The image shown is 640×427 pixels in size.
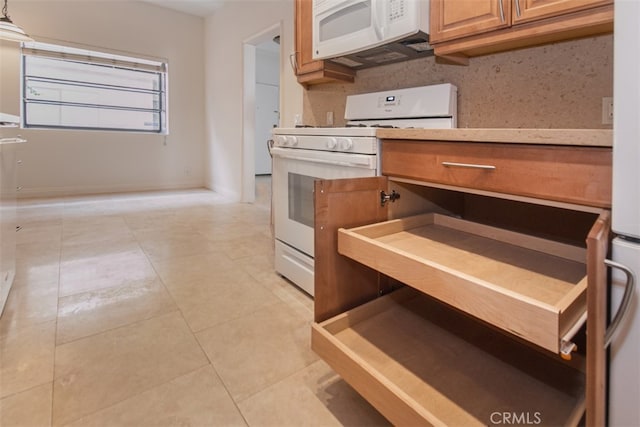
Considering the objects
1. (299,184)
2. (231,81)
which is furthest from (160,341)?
(231,81)

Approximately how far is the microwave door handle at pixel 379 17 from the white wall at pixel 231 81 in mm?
1678

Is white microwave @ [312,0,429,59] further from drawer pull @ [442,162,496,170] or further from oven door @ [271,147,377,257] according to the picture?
drawer pull @ [442,162,496,170]

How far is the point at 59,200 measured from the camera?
4.42 metres

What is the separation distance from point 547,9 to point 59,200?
523 centimetres

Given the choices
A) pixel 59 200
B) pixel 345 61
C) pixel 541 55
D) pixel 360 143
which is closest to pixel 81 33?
pixel 59 200

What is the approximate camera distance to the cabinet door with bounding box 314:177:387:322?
1.17 metres

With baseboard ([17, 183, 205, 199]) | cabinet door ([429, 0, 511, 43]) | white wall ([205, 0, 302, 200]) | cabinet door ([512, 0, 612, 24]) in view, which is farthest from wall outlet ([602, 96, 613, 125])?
baseboard ([17, 183, 205, 199])

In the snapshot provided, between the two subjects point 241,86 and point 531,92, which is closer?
point 531,92

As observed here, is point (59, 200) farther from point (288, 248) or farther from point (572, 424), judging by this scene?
point (572, 424)

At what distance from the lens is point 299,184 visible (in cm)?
191

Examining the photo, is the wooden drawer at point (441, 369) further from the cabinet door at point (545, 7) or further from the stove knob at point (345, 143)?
the cabinet door at point (545, 7)

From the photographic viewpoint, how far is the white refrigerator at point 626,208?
0.62m

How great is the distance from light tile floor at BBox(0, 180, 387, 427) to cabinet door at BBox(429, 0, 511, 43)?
144 cm

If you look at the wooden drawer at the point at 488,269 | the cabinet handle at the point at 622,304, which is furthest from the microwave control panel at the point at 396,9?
the cabinet handle at the point at 622,304
